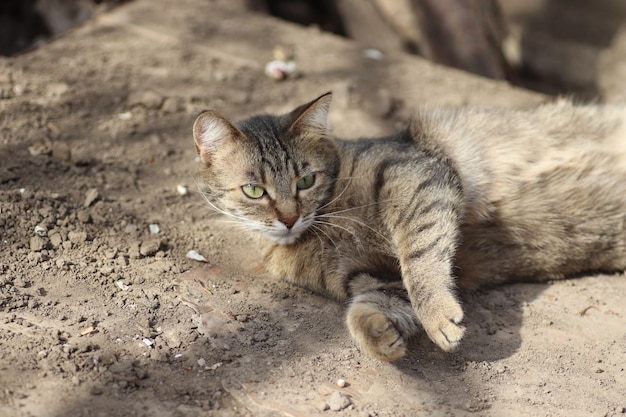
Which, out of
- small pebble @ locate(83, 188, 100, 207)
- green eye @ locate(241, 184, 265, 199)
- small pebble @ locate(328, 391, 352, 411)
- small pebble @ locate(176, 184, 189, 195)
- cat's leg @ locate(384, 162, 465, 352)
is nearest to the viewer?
small pebble @ locate(328, 391, 352, 411)

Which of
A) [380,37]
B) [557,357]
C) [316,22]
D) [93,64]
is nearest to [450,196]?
[557,357]

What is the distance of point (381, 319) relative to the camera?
3.01 metres

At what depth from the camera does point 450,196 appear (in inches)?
135

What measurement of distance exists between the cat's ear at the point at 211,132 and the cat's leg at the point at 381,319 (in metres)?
0.93

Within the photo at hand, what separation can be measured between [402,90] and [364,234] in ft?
6.74

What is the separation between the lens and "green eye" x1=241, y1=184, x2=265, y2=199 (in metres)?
3.34

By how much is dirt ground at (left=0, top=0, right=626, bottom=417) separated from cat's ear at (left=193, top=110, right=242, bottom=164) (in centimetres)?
58

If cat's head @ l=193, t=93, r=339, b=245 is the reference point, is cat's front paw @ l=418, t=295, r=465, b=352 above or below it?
below

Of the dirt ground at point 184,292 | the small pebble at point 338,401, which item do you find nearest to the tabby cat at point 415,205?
the dirt ground at point 184,292

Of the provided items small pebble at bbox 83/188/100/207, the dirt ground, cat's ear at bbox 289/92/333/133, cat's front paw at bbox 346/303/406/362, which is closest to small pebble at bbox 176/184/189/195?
the dirt ground

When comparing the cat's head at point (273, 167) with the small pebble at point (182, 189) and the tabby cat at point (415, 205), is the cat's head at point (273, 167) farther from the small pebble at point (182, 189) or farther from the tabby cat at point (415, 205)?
the small pebble at point (182, 189)

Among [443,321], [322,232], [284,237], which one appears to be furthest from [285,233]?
[443,321]

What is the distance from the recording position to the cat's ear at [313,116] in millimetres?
3365

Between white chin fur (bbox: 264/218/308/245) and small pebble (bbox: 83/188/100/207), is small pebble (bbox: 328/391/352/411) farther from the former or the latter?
small pebble (bbox: 83/188/100/207)
